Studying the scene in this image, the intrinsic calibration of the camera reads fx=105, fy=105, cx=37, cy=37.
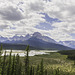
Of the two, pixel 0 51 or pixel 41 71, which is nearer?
pixel 0 51

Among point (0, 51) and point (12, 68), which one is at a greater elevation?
point (0, 51)

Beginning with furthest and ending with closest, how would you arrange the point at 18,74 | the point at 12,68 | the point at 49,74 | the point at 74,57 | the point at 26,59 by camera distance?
1. the point at 74,57
2. the point at 49,74
3. the point at 18,74
4. the point at 12,68
5. the point at 26,59

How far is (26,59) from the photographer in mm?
34906

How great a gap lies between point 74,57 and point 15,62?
13742cm

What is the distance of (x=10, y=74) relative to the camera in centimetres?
4725

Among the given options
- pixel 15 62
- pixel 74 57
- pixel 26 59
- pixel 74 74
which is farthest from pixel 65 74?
pixel 74 57

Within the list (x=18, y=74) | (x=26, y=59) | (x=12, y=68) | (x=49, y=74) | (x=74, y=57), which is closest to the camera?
(x=26, y=59)

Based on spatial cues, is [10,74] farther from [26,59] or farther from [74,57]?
[74,57]

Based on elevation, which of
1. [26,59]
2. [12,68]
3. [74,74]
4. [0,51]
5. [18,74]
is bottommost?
[74,74]

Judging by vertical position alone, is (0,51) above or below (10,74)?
above

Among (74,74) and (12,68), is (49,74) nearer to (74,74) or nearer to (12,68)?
(74,74)

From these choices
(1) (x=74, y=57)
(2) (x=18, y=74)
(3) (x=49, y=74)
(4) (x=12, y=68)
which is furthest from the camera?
(1) (x=74, y=57)

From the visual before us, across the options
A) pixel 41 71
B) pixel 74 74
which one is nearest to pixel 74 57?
pixel 74 74

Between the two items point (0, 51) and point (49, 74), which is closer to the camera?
point (0, 51)
